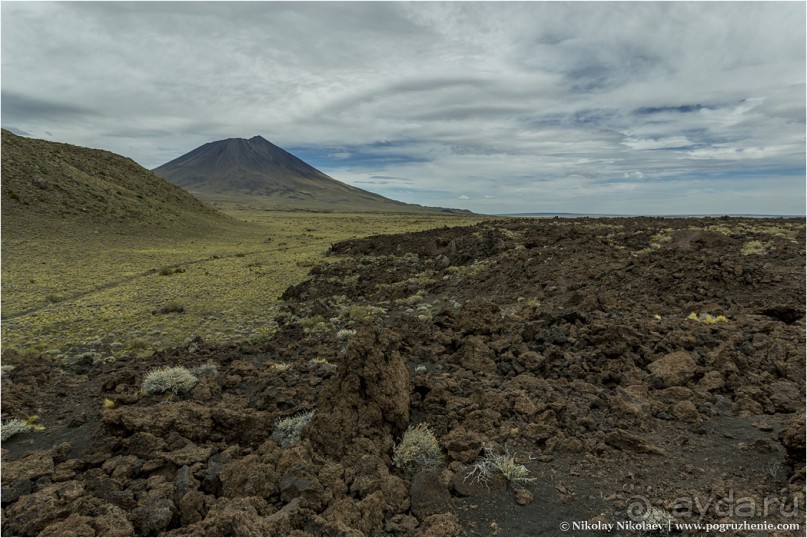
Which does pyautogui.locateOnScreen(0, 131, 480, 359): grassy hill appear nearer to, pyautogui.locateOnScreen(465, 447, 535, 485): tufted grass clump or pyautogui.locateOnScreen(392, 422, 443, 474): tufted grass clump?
pyautogui.locateOnScreen(392, 422, 443, 474): tufted grass clump

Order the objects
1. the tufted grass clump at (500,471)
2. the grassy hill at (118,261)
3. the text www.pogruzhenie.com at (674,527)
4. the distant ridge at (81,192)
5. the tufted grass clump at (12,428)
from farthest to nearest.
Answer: the distant ridge at (81,192), the grassy hill at (118,261), the tufted grass clump at (12,428), the tufted grass clump at (500,471), the text www.pogruzhenie.com at (674,527)

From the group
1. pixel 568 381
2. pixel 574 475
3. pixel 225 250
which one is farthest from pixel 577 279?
pixel 225 250

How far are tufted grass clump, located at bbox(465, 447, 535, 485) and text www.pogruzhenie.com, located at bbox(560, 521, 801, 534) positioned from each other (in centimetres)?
69

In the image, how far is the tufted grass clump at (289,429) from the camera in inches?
236

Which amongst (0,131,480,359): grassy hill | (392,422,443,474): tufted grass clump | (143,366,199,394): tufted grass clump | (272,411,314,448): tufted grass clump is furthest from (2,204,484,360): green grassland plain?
(392,422,443,474): tufted grass clump

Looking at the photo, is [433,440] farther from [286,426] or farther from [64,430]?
[64,430]

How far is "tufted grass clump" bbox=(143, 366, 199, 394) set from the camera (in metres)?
8.01

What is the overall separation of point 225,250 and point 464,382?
33.5 metres

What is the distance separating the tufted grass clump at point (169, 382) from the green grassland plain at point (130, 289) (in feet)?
13.1

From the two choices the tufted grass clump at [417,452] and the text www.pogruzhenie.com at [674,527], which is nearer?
the text www.pogruzhenie.com at [674,527]

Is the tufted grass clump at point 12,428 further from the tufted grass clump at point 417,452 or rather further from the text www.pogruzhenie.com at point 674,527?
the text www.pogruzhenie.com at point 674,527

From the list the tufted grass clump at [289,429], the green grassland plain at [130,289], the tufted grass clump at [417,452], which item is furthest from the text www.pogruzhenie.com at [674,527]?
the green grassland plain at [130,289]

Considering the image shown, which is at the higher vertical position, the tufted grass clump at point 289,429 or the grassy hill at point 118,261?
the grassy hill at point 118,261

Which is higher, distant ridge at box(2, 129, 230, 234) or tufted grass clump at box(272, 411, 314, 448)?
distant ridge at box(2, 129, 230, 234)
